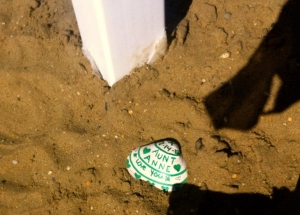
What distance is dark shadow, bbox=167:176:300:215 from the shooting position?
1.51m

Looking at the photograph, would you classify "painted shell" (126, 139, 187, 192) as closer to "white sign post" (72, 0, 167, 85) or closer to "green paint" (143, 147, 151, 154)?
"green paint" (143, 147, 151, 154)

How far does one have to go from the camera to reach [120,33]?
1.51 meters

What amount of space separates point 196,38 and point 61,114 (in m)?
0.81

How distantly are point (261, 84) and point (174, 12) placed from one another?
639 mm

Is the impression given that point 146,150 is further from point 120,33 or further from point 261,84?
point 261,84

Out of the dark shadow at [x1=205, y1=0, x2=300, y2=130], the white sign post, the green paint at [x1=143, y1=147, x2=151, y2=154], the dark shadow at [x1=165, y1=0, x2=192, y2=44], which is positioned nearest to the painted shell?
the green paint at [x1=143, y1=147, x2=151, y2=154]

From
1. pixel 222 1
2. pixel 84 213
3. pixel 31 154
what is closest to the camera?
pixel 84 213

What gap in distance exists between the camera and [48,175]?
5.27 ft

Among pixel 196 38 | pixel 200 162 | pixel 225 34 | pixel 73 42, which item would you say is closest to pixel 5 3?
pixel 73 42

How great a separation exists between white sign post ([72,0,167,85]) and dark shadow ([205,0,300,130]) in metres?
0.39

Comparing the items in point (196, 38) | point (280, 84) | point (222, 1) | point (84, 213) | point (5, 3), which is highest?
point (5, 3)

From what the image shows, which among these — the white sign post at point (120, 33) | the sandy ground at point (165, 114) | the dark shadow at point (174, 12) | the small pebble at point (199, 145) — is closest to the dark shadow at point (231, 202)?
the sandy ground at point (165, 114)

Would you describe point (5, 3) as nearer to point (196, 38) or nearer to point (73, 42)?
point (73, 42)

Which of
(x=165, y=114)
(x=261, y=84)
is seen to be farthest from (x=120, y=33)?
(x=261, y=84)
